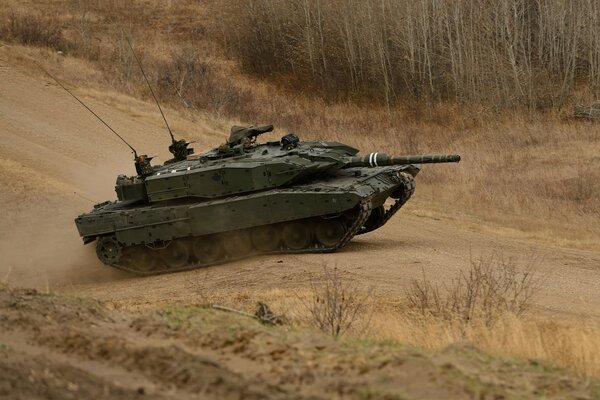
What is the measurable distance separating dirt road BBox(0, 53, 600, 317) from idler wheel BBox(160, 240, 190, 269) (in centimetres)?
57

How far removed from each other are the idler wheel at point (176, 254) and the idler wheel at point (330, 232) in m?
2.55

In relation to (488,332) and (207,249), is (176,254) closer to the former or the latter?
(207,249)

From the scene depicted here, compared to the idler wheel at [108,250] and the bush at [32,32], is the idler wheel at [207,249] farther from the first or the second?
the bush at [32,32]

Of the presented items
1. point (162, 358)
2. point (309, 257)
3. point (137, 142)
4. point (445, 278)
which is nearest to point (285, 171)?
point (309, 257)

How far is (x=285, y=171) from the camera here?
17203mm

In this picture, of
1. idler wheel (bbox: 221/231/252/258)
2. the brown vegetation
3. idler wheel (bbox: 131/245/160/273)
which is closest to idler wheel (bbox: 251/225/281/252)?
idler wheel (bbox: 221/231/252/258)

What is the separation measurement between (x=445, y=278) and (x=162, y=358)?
27.6ft

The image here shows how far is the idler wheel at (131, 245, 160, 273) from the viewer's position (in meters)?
18.3

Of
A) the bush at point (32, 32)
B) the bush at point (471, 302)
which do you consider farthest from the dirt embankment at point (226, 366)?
the bush at point (32, 32)

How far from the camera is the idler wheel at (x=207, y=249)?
1798 centimetres

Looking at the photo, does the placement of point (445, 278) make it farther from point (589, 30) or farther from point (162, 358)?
point (589, 30)

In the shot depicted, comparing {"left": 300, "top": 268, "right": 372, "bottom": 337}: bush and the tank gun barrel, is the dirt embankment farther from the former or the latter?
the tank gun barrel

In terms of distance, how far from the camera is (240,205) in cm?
1723

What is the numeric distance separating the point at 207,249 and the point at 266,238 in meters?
1.17
